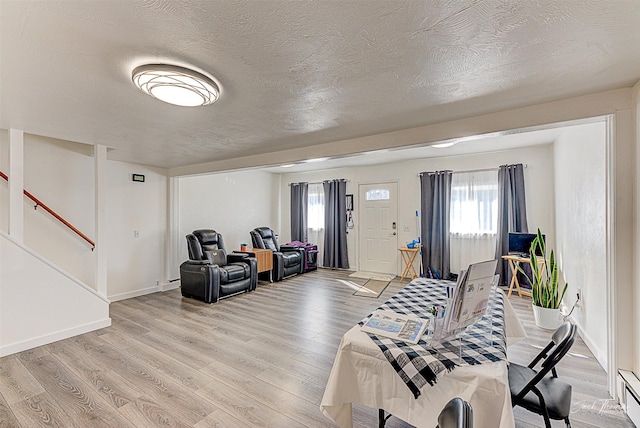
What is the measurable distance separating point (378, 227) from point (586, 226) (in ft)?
12.2

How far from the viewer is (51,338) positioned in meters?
3.03

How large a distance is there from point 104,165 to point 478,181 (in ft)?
19.8

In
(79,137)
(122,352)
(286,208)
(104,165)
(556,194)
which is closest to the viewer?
(122,352)

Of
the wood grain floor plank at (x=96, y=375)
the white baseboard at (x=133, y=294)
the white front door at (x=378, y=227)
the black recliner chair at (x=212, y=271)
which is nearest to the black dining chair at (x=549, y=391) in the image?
the wood grain floor plank at (x=96, y=375)

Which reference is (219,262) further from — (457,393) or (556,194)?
(556,194)

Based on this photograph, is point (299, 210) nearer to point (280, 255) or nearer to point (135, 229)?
point (280, 255)

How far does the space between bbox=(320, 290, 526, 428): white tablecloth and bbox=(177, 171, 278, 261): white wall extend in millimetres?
4823

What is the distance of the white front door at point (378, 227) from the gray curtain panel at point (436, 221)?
67 centimetres

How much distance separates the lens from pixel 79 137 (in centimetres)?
321

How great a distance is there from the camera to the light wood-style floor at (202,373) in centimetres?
191

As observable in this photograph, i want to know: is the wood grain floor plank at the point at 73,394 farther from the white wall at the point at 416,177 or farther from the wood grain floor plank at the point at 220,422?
the white wall at the point at 416,177

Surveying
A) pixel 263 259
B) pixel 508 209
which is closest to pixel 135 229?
pixel 263 259

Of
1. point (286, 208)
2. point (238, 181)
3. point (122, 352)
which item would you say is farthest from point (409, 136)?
point (286, 208)

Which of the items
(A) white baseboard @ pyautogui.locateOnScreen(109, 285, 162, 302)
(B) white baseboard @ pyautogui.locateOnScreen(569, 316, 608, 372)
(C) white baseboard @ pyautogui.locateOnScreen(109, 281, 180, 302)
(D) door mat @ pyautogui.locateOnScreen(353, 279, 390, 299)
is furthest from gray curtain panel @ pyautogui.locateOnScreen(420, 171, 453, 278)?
(A) white baseboard @ pyautogui.locateOnScreen(109, 285, 162, 302)
